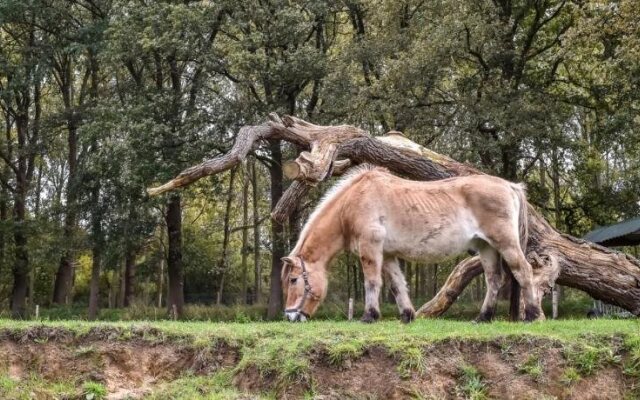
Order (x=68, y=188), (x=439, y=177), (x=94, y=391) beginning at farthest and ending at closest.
Answer: 1. (x=68, y=188)
2. (x=439, y=177)
3. (x=94, y=391)

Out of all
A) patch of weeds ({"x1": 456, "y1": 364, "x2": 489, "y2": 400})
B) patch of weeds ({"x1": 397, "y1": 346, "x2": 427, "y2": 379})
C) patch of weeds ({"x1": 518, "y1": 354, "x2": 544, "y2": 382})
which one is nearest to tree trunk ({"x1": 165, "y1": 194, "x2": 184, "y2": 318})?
patch of weeds ({"x1": 397, "y1": 346, "x2": 427, "y2": 379})

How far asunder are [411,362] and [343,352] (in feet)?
2.56

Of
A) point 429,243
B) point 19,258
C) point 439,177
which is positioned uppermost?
point 439,177

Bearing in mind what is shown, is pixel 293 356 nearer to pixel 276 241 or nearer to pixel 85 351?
pixel 85 351

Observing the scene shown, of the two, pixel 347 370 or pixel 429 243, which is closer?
pixel 347 370

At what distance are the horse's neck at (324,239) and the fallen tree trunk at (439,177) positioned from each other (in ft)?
8.91

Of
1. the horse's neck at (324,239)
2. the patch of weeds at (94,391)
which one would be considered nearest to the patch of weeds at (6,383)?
the patch of weeds at (94,391)

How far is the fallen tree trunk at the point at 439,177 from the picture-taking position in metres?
13.8

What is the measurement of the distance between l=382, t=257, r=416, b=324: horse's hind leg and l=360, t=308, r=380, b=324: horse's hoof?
0.41 metres

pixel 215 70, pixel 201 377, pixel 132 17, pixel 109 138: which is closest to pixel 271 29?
pixel 215 70

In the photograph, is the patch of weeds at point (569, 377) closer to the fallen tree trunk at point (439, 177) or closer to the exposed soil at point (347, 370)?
the exposed soil at point (347, 370)

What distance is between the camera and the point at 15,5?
31.4 metres

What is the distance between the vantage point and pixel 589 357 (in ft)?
25.7

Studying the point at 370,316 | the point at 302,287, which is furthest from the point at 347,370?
the point at 302,287
